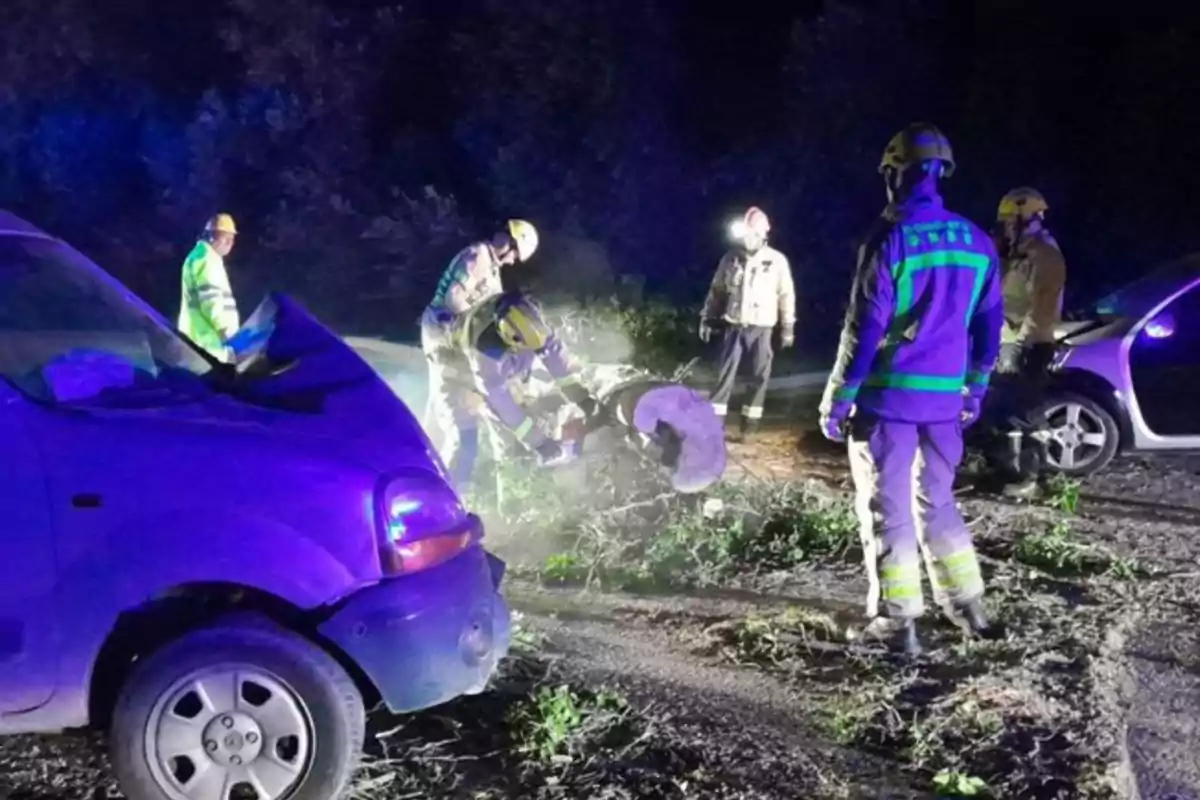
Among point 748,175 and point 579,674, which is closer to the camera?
point 579,674

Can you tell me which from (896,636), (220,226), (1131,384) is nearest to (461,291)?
(220,226)

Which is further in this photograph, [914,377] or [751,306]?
[751,306]

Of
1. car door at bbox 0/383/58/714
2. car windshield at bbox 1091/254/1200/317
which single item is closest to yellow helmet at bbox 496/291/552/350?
car door at bbox 0/383/58/714

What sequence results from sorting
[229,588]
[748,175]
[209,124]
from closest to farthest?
[229,588]
[748,175]
[209,124]

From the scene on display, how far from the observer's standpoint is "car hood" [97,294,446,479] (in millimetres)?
3615

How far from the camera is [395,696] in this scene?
366 cm

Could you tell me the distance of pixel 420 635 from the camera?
3.63 meters

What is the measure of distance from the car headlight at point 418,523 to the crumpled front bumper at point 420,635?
41 millimetres

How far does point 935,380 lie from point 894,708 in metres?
1.25

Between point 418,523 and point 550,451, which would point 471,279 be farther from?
point 418,523

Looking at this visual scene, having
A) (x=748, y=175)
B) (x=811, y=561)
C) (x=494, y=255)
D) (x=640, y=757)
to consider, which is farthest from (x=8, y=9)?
(x=640, y=757)

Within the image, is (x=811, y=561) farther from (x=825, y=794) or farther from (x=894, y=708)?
(x=825, y=794)

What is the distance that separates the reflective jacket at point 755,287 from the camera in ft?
31.3

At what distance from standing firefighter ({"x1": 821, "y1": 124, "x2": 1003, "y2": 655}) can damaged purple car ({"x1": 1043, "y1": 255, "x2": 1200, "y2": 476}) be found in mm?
2865
